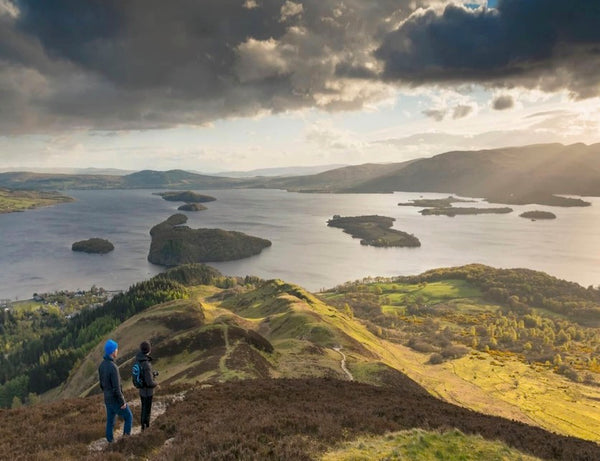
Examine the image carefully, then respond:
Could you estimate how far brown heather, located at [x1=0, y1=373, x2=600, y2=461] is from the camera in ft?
62.8

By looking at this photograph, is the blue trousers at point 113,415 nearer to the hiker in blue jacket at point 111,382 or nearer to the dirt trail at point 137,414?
the hiker in blue jacket at point 111,382

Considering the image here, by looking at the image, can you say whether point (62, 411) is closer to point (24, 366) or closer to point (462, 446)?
point (462, 446)

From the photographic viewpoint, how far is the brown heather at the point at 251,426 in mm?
19156

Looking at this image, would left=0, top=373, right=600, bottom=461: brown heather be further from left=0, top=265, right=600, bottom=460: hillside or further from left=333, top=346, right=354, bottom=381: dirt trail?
left=333, top=346, right=354, bottom=381: dirt trail

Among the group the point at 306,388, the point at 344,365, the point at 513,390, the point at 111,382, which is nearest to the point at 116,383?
the point at 111,382

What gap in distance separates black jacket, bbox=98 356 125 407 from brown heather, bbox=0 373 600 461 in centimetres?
242

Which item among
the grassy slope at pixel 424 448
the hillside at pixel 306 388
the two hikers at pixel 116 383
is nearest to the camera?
the two hikers at pixel 116 383

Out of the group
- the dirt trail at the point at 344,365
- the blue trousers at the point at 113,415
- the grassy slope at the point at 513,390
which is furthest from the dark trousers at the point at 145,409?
the grassy slope at the point at 513,390

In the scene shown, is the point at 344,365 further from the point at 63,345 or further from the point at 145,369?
the point at 63,345

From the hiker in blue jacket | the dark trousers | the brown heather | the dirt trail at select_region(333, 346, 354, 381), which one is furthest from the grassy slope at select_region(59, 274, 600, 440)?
the hiker in blue jacket

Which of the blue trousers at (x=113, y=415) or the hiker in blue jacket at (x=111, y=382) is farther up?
the hiker in blue jacket at (x=111, y=382)

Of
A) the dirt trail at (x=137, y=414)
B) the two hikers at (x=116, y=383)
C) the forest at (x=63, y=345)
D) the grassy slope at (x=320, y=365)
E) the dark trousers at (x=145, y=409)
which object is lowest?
the forest at (x=63, y=345)

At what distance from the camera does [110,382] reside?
64.7 ft

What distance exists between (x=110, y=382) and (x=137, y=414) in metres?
9.53
